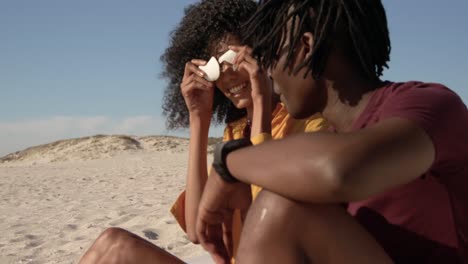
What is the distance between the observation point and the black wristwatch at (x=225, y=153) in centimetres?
188

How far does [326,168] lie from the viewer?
152cm

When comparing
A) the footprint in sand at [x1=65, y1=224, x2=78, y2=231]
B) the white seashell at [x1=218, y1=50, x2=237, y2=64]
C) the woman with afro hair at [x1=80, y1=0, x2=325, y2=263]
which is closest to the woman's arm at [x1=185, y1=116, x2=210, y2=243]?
the woman with afro hair at [x1=80, y1=0, x2=325, y2=263]

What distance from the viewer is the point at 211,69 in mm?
3262

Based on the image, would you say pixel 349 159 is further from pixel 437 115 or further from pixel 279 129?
pixel 279 129

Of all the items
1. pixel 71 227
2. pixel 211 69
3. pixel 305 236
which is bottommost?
pixel 71 227

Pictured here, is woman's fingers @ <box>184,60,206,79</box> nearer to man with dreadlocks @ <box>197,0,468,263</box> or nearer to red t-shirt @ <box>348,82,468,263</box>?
man with dreadlocks @ <box>197,0,468,263</box>

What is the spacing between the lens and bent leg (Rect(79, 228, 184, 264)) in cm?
239

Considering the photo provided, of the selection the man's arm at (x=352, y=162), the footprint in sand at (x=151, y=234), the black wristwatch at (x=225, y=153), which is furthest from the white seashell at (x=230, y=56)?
the footprint in sand at (x=151, y=234)

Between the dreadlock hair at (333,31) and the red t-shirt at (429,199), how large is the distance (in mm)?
204

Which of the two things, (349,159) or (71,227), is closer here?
(349,159)

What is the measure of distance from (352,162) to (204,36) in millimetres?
2391

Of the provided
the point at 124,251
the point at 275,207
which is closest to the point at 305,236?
the point at 275,207

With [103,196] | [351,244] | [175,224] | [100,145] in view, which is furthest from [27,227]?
[100,145]

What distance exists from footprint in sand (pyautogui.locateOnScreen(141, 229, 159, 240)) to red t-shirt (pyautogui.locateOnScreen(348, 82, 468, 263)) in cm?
439
